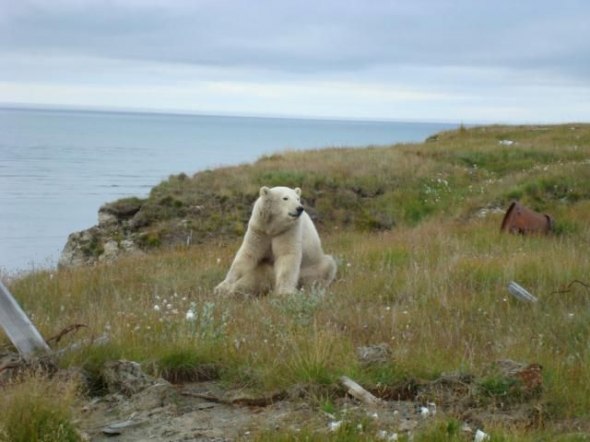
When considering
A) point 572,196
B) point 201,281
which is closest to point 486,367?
point 201,281

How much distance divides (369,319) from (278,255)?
2.80m

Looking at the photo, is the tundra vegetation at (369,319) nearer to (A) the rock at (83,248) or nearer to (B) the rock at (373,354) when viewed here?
(B) the rock at (373,354)

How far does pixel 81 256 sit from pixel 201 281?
28.4ft

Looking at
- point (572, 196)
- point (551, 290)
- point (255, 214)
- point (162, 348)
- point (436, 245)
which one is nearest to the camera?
point (162, 348)

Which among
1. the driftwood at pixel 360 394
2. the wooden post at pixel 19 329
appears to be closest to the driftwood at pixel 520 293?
the driftwood at pixel 360 394

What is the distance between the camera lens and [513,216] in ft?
43.8

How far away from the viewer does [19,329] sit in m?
6.00

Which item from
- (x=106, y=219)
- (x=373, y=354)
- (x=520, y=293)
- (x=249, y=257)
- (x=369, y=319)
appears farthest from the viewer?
(x=106, y=219)

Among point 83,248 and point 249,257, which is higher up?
point 249,257

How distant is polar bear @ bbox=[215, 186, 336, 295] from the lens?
393 inches

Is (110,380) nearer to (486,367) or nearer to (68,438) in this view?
(68,438)

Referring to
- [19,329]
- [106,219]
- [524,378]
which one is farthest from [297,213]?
[106,219]

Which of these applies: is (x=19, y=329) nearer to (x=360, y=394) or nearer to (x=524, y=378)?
(x=360, y=394)

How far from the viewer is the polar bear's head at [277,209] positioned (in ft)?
32.4
